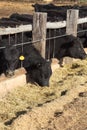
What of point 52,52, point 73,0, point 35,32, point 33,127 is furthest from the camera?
point 73,0

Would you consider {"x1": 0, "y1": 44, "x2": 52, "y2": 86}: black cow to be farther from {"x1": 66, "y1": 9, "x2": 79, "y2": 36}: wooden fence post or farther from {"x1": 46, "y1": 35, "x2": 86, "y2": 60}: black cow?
{"x1": 66, "y1": 9, "x2": 79, "y2": 36}: wooden fence post

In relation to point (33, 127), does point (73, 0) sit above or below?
below

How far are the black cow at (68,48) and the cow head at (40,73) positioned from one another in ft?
5.71

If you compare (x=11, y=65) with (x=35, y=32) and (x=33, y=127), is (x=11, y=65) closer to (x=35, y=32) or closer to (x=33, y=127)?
(x=35, y=32)

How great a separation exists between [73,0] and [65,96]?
23.8 meters

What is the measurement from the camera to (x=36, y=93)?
8.66 metres

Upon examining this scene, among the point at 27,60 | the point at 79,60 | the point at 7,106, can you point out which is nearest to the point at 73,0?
the point at 79,60

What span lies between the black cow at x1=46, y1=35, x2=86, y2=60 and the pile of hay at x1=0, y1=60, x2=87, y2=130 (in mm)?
376

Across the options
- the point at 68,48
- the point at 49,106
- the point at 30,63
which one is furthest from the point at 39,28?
the point at 49,106

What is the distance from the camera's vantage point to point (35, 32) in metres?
9.82

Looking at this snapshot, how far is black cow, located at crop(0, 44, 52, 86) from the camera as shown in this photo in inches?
351

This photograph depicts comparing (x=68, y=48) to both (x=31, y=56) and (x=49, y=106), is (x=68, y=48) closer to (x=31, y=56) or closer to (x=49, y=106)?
(x=31, y=56)

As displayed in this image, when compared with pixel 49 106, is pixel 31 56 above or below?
above

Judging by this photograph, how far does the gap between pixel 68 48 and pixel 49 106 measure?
3919 millimetres
